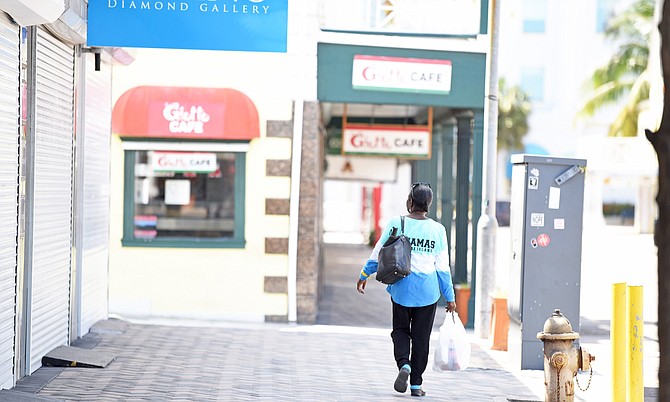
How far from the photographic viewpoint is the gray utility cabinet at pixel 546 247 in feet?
31.7

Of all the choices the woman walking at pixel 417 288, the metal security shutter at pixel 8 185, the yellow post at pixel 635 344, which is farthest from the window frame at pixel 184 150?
the yellow post at pixel 635 344

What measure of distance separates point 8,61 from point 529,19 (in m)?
47.2

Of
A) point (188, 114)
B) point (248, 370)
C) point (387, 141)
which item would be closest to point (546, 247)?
point (248, 370)

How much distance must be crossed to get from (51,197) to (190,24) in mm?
2017

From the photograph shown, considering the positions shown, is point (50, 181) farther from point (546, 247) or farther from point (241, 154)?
point (546, 247)

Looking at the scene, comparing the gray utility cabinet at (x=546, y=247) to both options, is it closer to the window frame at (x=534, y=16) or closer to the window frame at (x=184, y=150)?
the window frame at (x=184, y=150)

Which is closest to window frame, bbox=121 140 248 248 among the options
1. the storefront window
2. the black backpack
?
the storefront window

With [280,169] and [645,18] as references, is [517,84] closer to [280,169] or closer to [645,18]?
[645,18]

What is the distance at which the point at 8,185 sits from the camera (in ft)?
25.8

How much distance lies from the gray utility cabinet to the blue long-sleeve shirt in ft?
5.62

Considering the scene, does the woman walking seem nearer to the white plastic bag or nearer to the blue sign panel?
the white plastic bag

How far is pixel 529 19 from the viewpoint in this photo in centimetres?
5266

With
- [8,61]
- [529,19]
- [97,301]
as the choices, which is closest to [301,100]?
[97,301]

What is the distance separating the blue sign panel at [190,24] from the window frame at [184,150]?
14.1ft
